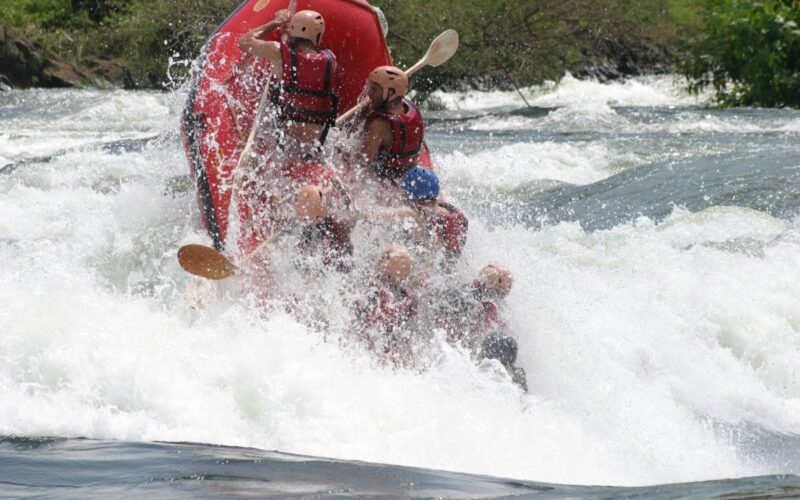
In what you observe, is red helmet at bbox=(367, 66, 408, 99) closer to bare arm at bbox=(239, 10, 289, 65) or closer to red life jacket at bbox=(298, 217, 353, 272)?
bare arm at bbox=(239, 10, 289, 65)

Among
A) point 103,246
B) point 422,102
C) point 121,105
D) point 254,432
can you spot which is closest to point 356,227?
point 254,432

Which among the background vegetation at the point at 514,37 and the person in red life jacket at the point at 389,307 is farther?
the background vegetation at the point at 514,37

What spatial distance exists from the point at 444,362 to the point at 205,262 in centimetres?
102

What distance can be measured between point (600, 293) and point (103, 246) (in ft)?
8.81

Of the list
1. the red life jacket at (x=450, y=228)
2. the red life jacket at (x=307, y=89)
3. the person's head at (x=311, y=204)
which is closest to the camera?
the person's head at (x=311, y=204)

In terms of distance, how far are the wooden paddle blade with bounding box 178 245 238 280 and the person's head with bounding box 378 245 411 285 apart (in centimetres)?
61

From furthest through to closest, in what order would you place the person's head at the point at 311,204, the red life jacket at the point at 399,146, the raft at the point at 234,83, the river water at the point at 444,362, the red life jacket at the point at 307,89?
the raft at the point at 234,83
the red life jacket at the point at 307,89
the red life jacket at the point at 399,146
the person's head at the point at 311,204
the river water at the point at 444,362

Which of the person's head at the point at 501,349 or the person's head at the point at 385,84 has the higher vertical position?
the person's head at the point at 385,84

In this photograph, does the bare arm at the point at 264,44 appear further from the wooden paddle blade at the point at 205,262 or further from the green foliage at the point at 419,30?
the green foliage at the point at 419,30

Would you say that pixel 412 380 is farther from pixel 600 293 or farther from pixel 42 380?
pixel 600 293

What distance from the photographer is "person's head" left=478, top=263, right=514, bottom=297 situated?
13.7 feet

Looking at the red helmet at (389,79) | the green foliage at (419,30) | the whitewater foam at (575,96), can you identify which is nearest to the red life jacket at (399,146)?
the red helmet at (389,79)

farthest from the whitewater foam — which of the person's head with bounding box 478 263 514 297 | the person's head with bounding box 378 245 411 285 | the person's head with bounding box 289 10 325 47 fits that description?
the person's head with bounding box 378 245 411 285

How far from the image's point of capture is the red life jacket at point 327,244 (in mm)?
4148
